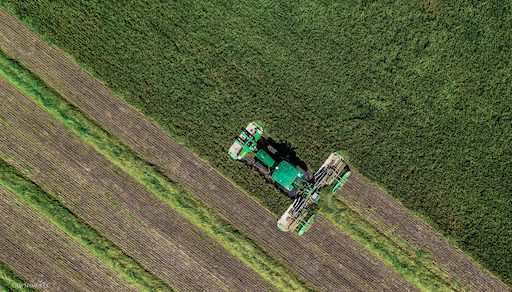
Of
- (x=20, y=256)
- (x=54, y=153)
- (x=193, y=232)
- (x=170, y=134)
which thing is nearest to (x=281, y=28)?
(x=170, y=134)

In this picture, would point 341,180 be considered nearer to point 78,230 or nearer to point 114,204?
point 114,204

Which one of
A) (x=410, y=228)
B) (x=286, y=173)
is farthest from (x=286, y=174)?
(x=410, y=228)

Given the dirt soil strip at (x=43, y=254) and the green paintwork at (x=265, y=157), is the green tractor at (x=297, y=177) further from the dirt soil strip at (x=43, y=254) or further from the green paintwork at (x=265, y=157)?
the dirt soil strip at (x=43, y=254)

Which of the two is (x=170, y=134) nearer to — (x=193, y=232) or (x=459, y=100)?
(x=193, y=232)

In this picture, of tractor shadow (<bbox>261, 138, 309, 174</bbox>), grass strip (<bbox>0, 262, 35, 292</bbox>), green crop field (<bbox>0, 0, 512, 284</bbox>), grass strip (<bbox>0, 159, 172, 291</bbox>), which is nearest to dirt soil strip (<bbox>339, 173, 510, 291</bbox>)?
green crop field (<bbox>0, 0, 512, 284</bbox>)

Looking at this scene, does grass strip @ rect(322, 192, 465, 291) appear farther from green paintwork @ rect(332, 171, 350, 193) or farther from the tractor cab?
the tractor cab

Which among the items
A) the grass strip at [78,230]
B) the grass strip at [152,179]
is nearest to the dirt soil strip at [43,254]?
the grass strip at [78,230]
